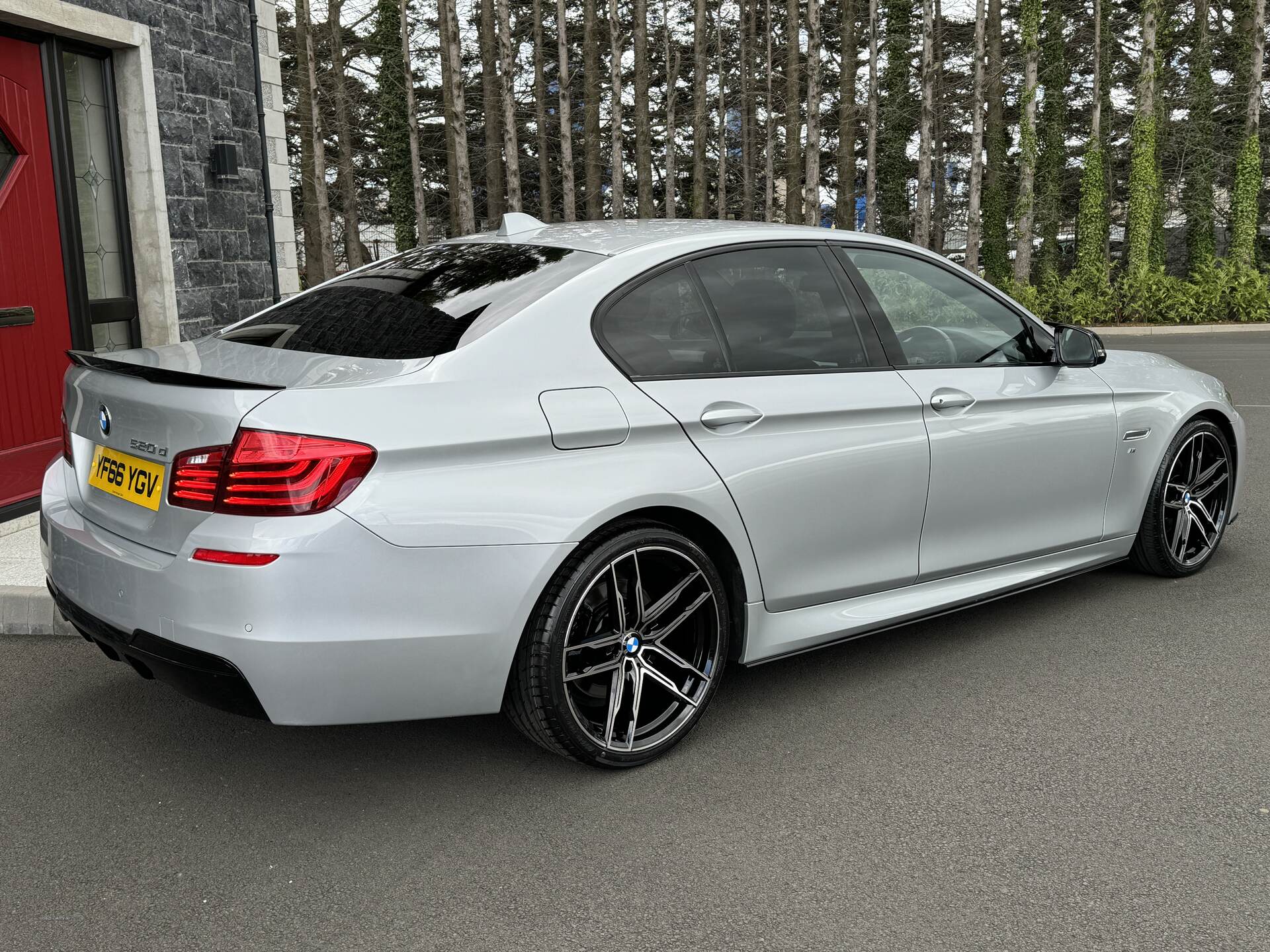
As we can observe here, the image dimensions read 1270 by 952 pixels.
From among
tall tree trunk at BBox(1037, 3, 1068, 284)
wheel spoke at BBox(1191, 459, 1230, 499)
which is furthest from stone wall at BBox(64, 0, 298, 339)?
tall tree trunk at BBox(1037, 3, 1068, 284)

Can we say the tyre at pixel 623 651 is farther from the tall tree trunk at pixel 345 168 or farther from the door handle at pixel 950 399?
the tall tree trunk at pixel 345 168

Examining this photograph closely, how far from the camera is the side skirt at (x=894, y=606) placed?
3.85m

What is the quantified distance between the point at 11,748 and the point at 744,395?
8.32 ft

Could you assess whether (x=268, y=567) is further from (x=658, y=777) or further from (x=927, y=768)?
(x=927, y=768)

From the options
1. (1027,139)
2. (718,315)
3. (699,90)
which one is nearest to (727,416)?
(718,315)

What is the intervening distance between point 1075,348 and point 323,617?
321 centimetres

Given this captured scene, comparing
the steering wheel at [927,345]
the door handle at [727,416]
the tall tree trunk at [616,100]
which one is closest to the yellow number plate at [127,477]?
the door handle at [727,416]

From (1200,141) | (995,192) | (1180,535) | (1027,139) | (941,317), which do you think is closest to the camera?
(941,317)

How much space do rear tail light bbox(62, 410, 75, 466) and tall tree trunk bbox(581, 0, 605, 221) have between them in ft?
94.7

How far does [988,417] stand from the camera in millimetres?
4406

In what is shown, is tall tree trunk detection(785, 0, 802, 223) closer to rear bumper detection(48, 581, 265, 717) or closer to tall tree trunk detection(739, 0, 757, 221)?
tall tree trunk detection(739, 0, 757, 221)

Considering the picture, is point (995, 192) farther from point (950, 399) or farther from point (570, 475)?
point (570, 475)

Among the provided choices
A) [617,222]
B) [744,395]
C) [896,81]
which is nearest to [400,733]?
[744,395]

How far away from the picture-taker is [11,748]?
148 inches
